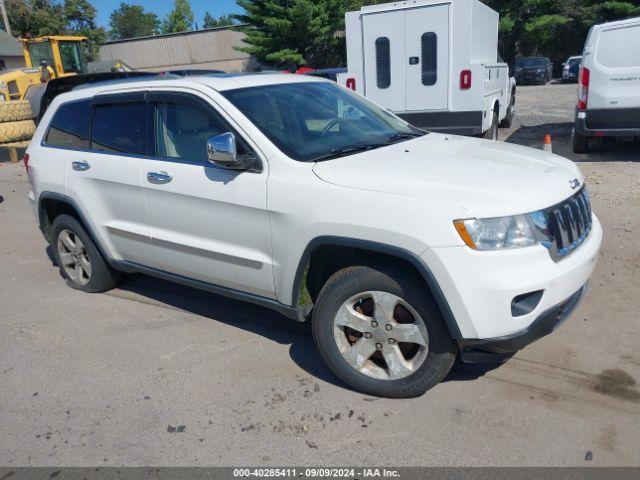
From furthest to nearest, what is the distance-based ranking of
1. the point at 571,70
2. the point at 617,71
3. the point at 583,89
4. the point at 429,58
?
the point at 571,70
the point at 429,58
the point at 583,89
the point at 617,71

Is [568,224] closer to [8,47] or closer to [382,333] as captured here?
[382,333]

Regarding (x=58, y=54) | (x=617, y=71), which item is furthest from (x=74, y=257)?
(x=58, y=54)

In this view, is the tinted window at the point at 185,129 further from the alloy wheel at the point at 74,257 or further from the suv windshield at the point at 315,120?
the alloy wheel at the point at 74,257

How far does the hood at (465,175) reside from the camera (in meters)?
2.96

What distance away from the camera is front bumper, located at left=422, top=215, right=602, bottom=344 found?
9.43ft

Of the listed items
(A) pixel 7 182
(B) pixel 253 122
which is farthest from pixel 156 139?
(A) pixel 7 182

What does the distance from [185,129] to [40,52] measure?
19327 millimetres

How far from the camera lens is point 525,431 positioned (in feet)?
9.99

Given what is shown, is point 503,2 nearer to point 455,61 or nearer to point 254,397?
point 455,61

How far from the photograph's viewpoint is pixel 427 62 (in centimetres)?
975

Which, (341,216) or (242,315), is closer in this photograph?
(341,216)

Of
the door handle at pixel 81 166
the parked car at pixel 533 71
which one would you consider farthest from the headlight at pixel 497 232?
the parked car at pixel 533 71

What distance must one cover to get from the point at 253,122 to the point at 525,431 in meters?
2.40

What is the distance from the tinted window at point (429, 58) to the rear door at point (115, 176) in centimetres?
643
